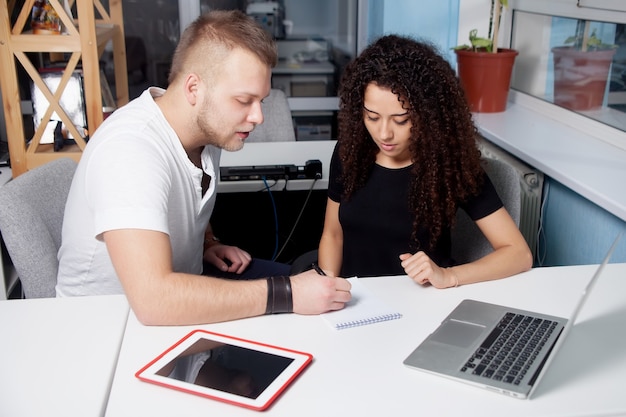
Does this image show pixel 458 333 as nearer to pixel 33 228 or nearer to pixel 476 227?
pixel 476 227

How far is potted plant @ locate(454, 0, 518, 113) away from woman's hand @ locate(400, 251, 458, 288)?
1517 millimetres

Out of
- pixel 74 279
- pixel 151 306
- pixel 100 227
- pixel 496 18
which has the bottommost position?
pixel 74 279

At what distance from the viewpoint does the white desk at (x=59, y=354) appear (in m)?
1.06

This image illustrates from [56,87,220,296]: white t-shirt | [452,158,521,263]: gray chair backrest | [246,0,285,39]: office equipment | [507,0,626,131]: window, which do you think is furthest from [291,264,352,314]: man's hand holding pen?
[246,0,285,39]: office equipment

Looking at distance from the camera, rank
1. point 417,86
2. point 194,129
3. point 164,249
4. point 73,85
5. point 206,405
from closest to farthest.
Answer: point 206,405 < point 164,249 < point 194,129 < point 417,86 < point 73,85

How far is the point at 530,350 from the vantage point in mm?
1170

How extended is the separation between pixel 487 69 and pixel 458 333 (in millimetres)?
1808

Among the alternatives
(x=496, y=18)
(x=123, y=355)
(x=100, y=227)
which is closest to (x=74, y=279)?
(x=100, y=227)

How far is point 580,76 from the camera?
2.56 metres

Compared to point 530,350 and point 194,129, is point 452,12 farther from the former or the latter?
point 530,350

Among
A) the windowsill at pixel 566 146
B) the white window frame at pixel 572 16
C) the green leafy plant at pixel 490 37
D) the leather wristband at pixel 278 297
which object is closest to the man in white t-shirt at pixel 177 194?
the leather wristband at pixel 278 297

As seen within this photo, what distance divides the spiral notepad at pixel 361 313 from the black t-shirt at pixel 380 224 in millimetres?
450

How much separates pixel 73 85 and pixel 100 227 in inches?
52.6

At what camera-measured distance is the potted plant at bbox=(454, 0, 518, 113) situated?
2.77 metres
